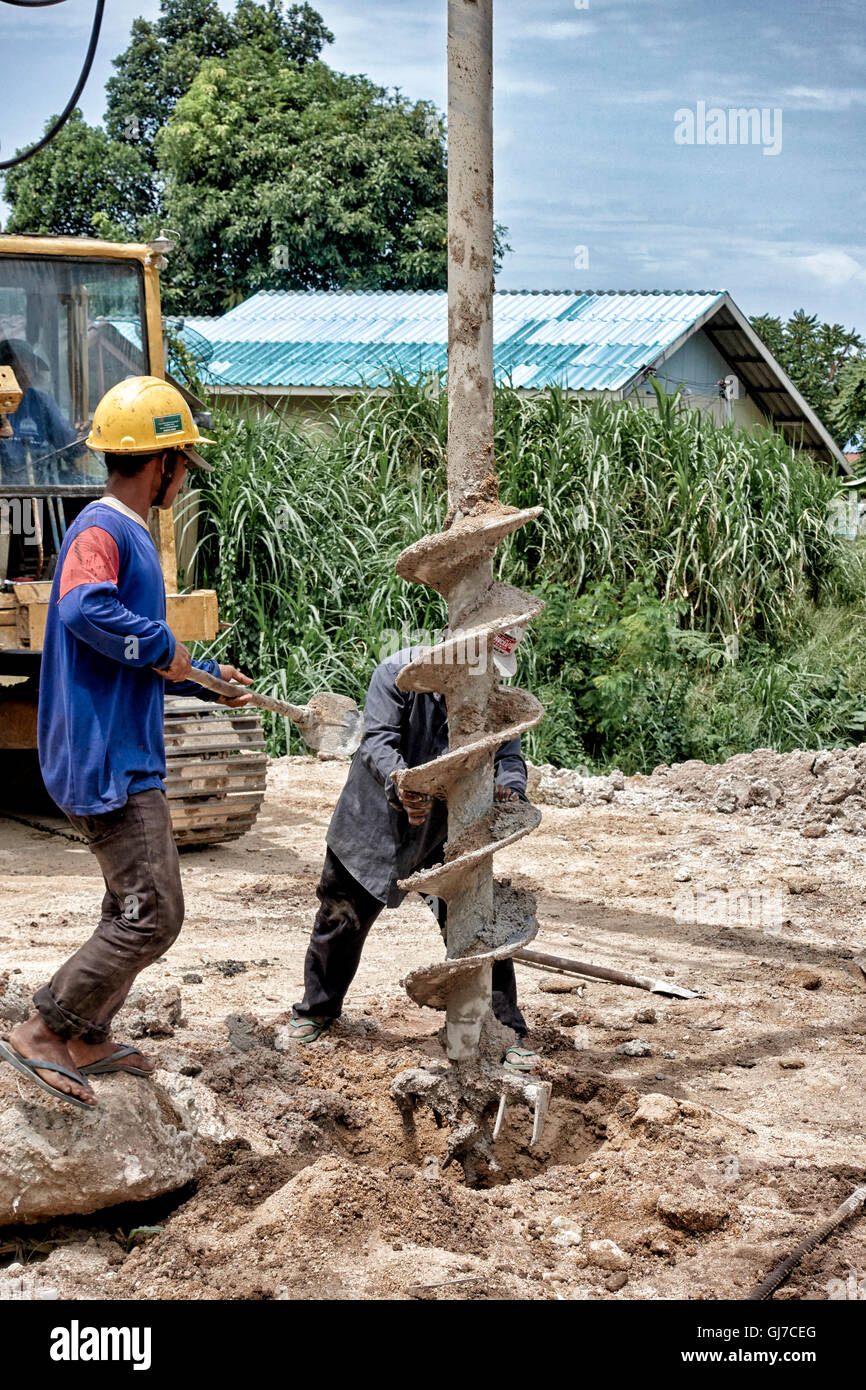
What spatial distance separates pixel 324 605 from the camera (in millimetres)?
11992

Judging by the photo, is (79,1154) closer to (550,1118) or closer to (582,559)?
(550,1118)

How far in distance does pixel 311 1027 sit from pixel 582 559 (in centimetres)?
792

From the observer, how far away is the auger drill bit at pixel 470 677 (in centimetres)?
380

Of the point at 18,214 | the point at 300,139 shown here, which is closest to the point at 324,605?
the point at 300,139

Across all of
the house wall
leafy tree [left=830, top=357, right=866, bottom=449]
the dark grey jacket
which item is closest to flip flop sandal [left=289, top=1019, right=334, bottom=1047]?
the dark grey jacket

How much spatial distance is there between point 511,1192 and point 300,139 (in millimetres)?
23544

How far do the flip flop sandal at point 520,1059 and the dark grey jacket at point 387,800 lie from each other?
0.59m

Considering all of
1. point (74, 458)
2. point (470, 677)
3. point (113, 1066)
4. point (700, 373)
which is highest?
point (700, 373)

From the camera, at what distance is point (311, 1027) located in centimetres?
479

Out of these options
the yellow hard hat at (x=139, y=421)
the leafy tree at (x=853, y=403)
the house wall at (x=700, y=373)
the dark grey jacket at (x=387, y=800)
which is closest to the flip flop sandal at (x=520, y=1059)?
the dark grey jacket at (x=387, y=800)

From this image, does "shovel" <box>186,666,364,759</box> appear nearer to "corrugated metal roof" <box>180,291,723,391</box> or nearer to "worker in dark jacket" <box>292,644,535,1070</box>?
"worker in dark jacket" <box>292,644,535,1070</box>

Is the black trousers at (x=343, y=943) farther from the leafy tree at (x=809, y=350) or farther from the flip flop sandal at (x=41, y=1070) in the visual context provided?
the leafy tree at (x=809, y=350)

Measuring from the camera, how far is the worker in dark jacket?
4.50 metres

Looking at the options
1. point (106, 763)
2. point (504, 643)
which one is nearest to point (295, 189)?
point (504, 643)
